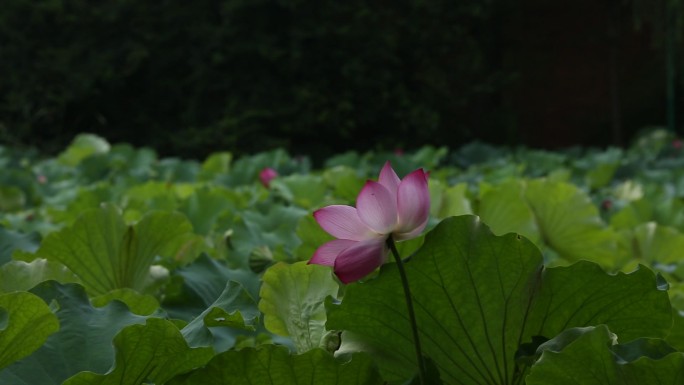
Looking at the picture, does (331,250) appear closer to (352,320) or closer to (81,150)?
(352,320)

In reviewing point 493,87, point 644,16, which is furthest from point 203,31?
point 644,16

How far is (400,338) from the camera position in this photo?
0.75 metres

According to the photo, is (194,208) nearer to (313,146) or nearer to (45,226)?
(45,226)

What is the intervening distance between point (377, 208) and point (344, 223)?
0.09ft

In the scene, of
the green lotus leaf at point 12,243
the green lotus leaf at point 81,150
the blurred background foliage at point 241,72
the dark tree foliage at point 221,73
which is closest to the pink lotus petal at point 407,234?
the green lotus leaf at point 12,243

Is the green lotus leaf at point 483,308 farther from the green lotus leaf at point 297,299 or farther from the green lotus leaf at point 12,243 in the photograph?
the green lotus leaf at point 12,243

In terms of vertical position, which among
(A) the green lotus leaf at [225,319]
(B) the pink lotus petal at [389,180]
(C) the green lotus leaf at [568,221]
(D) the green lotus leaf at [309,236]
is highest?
(B) the pink lotus petal at [389,180]

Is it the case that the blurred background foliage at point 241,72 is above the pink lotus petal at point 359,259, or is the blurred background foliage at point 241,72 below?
below

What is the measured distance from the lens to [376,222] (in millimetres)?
696

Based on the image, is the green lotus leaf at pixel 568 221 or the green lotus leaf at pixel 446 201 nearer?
the green lotus leaf at pixel 446 201

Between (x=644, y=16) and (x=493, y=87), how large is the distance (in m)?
2.71

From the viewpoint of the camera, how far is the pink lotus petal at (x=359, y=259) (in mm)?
689

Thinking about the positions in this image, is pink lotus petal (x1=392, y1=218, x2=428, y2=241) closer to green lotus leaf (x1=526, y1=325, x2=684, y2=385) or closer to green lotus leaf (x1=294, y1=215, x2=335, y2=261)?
green lotus leaf (x1=526, y1=325, x2=684, y2=385)

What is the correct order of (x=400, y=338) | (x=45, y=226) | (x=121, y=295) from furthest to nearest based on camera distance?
(x=45, y=226), (x=121, y=295), (x=400, y=338)
